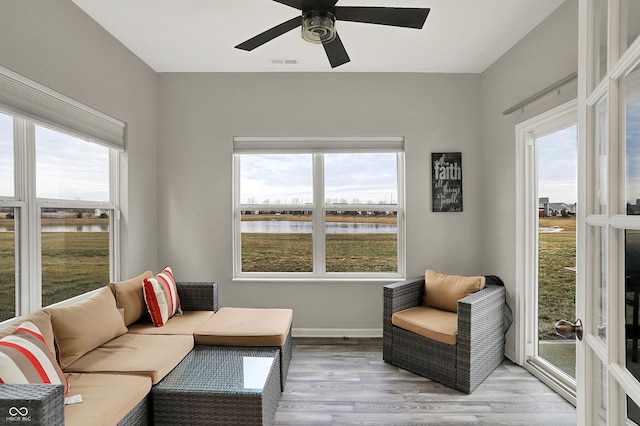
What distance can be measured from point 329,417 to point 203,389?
2.81ft

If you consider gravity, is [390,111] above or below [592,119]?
above

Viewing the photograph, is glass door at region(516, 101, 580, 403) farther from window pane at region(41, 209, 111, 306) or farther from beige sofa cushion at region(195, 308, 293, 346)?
window pane at region(41, 209, 111, 306)

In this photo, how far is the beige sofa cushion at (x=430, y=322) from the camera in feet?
9.34

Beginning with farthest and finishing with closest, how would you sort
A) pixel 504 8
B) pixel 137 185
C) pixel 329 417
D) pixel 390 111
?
1. pixel 390 111
2. pixel 137 185
3. pixel 504 8
4. pixel 329 417

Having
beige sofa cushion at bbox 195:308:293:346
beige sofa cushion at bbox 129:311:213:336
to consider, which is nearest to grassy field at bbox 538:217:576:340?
beige sofa cushion at bbox 195:308:293:346

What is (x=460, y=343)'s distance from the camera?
2.76m

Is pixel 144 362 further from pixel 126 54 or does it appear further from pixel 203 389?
pixel 126 54

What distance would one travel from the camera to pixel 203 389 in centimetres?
206

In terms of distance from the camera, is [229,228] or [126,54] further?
[229,228]

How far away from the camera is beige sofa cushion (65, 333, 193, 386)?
2.10 meters

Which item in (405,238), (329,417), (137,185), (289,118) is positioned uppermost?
(289,118)

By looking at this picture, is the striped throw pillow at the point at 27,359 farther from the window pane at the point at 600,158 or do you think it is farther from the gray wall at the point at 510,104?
the gray wall at the point at 510,104

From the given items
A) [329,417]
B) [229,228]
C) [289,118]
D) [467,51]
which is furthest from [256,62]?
[329,417]

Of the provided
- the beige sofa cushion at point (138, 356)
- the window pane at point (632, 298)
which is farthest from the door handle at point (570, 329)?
the beige sofa cushion at point (138, 356)
